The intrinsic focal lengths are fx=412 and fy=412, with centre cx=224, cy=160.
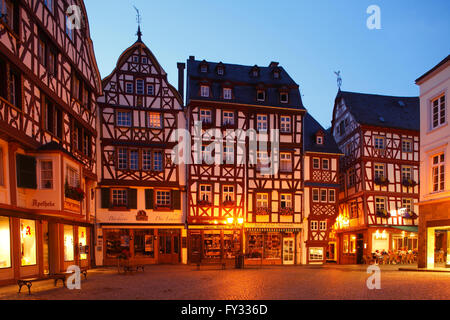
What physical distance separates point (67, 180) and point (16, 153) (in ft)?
8.50

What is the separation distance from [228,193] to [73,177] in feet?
42.6

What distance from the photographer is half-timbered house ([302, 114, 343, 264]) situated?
1144 inches

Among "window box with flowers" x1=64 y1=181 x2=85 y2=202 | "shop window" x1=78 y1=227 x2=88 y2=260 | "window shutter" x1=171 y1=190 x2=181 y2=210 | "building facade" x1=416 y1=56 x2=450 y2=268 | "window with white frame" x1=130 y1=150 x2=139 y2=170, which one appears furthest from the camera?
"window shutter" x1=171 y1=190 x2=181 y2=210

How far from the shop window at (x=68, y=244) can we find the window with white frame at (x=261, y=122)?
14.8m

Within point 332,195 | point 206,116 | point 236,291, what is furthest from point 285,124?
point 236,291

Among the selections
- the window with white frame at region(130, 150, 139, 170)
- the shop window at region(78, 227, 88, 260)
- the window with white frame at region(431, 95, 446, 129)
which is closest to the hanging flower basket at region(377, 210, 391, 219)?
the window with white frame at region(431, 95, 446, 129)

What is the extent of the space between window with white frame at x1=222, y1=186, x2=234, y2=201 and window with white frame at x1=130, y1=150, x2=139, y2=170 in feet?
20.2

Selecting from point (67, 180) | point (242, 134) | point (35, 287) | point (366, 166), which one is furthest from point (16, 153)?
point (366, 166)

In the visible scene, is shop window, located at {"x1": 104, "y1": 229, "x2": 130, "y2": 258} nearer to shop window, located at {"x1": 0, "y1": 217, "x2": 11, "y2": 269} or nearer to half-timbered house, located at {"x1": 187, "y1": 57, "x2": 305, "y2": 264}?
half-timbered house, located at {"x1": 187, "y1": 57, "x2": 305, "y2": 264}

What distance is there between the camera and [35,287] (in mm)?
13594

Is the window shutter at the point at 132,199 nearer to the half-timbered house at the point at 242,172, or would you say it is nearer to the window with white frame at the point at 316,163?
the half-timbered house at the point at 242,172
